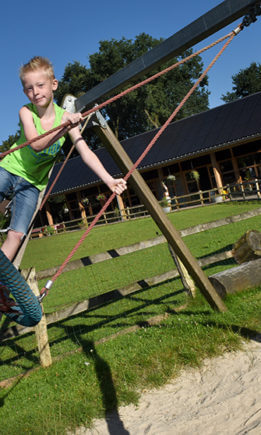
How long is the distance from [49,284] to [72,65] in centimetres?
5615

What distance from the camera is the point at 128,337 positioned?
4.77 meters

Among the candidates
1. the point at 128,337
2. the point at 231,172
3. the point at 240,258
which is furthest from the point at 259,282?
the point at 231,172

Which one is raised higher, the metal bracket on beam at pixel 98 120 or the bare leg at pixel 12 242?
the metal bracket on beam at pixel 98 120

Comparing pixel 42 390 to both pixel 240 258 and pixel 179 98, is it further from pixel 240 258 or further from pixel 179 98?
pixel 179 98

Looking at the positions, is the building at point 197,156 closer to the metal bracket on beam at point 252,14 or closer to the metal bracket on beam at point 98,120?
the metal bracket on beam at point 98,120

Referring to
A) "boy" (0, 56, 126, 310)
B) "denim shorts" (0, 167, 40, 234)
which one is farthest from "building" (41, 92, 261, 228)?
"denim shorts" (0, 167, 40, 234)

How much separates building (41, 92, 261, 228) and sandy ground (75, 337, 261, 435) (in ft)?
69.0

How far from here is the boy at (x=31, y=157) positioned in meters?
2.93

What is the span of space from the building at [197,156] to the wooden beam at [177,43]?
68.2 ft

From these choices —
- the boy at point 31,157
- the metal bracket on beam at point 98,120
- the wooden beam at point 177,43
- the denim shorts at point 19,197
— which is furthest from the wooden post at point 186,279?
the denim shorts at point 19,197

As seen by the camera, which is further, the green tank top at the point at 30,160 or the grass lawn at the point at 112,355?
the grass lawn at the point at 112,355

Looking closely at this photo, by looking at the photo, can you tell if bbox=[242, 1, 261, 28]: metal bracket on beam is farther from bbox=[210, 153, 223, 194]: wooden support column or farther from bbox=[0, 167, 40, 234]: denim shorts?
bbox=[210, 153, 223, 194]: wooden support column

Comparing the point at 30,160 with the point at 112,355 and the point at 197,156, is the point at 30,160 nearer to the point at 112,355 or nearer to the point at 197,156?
the point at 112,355

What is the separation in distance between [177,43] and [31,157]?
1545mm
